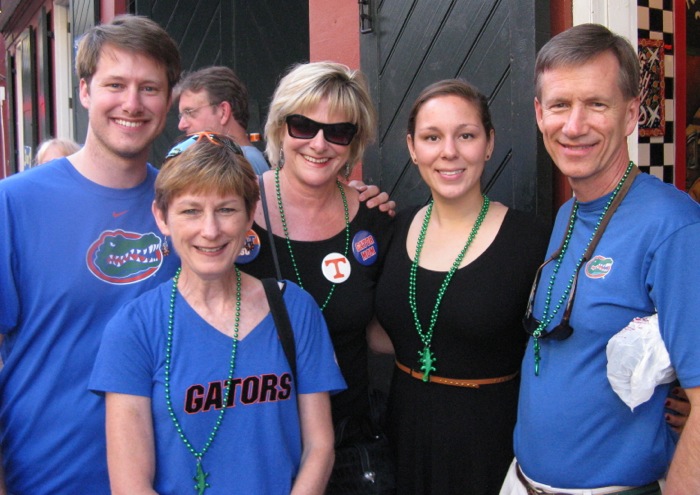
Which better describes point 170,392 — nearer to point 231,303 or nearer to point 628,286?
point 231,303

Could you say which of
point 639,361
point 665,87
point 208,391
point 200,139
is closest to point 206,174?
point 200,139

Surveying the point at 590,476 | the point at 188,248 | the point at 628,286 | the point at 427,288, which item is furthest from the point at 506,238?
the point at 188,248

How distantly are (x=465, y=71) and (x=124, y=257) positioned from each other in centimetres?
209

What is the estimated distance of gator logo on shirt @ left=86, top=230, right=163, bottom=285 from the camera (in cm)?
213

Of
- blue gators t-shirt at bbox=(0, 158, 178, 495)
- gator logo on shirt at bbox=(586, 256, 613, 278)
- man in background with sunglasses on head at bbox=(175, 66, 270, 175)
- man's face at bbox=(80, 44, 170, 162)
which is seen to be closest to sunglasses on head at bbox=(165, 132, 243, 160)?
man's face at bbox=(80, 44, 170, 162)

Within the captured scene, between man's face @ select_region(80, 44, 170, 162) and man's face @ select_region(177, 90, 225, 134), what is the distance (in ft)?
7.85

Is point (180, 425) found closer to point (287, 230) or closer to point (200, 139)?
point (200, 139)

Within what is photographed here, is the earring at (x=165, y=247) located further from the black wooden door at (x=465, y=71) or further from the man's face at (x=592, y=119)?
the black wooden door at (x=465, y=71)

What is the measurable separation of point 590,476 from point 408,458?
30.3 inches

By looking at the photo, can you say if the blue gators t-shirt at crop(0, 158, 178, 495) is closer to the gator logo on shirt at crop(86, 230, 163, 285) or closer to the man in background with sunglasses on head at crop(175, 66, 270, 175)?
the gator logo on shirt at crop(86, 230, 163, 285)

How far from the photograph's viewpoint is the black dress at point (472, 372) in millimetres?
2391

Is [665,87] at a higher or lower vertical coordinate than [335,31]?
lower

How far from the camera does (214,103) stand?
4668 millimetres

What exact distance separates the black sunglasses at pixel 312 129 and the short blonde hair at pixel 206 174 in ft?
2.15
